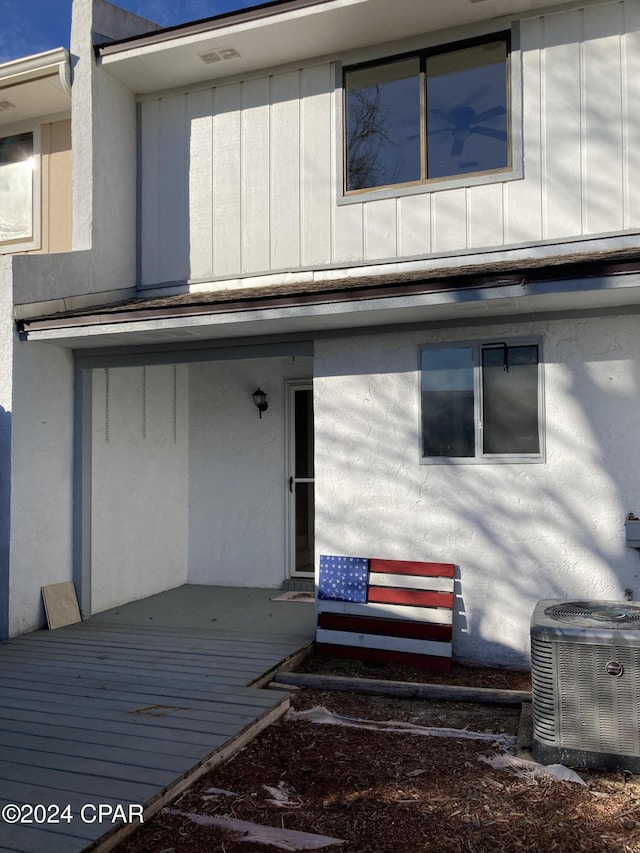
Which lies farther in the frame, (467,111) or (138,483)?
(138,483)

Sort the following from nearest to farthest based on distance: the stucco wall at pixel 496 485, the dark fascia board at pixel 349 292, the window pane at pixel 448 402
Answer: the dark fascia board at pixel 349 292, the stucco wall at pixel 496 485, the window pane at pixel 448 402

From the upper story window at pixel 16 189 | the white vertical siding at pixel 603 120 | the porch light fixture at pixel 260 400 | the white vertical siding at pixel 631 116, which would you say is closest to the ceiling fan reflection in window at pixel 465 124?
the white vertical siding at pixel 603 120

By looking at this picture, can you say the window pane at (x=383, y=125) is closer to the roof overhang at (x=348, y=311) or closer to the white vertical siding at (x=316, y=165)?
the white vertical siding at (x=316, y=165)

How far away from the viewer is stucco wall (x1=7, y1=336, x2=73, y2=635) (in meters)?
6.56

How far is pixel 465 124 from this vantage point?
6559 mm

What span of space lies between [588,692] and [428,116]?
522 cm

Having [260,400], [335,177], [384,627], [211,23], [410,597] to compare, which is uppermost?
[211,23]

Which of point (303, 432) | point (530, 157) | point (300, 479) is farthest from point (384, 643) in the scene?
point (530, 157)

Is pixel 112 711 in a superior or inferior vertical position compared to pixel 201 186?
inferior

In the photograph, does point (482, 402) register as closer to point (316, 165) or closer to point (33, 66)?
point (316, 165)

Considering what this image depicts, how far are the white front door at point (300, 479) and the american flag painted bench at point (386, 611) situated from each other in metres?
2.16

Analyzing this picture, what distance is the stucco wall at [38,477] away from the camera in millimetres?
6559

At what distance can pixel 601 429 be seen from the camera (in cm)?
548

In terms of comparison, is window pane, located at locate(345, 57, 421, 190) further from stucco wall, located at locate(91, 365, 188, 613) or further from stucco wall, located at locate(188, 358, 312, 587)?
stucco wall, located at locate(91, 365, 188, 613)
